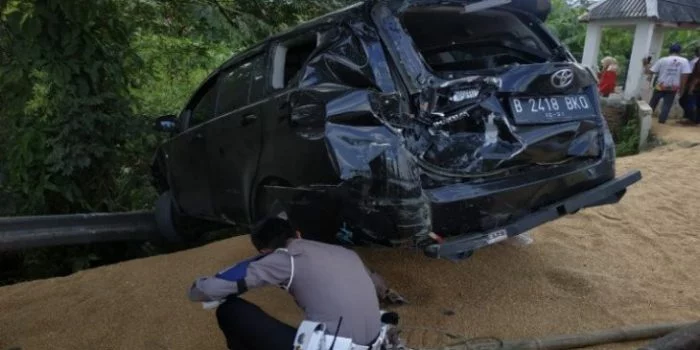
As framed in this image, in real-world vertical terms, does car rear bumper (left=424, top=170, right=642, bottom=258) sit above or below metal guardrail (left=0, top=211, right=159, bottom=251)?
above

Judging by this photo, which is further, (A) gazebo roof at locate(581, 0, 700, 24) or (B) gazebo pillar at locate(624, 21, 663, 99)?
(B) gazebo pillar at locate(624, 21, 663, 99)

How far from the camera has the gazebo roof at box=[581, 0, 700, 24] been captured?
1296 cm

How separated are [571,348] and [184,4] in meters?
5.39

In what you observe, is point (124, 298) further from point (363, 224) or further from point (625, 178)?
point (625, 178)

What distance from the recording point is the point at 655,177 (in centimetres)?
734

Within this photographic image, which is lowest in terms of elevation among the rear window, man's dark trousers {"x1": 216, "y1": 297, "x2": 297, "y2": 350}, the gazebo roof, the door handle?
man's dark trousers {"x1": 216, "y1": 297, "x2": 297, "y2": 350}

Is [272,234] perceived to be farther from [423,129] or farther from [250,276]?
[423,129]

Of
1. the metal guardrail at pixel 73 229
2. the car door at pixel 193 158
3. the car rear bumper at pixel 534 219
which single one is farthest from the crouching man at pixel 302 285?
the metal guardrail at pixel 73 229

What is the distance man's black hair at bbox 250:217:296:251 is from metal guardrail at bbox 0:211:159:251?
284 centimetres

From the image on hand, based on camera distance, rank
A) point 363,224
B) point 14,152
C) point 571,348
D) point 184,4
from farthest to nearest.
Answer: point 184,4, point 14,152, point 571,348, point 363,224

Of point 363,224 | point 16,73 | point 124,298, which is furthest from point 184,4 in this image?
point 363,224

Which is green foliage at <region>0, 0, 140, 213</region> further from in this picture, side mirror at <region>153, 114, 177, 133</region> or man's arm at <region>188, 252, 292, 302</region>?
man's arm at <region>188, 252, 292, 302</region>

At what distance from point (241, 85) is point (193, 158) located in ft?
2.95

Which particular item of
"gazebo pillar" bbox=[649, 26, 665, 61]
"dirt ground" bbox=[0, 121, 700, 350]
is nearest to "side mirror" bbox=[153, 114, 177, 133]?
"dirt ground" bbox=[0, 121, 700, 350]
